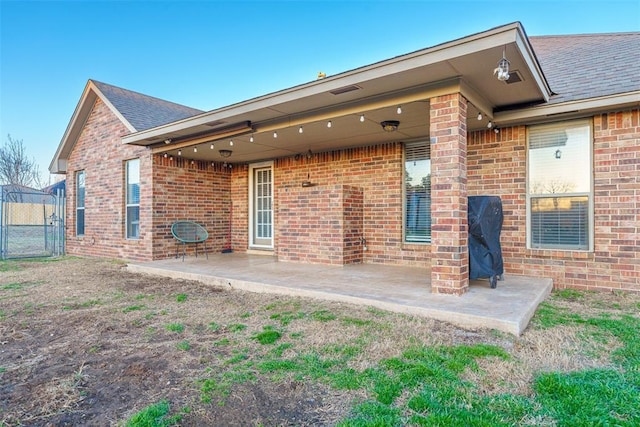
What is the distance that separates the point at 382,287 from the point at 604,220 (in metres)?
3.13

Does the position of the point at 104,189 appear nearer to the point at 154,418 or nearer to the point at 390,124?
the point at 390,124

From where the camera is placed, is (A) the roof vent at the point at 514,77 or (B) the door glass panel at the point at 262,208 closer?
(A) the roof vent at the point at 514,77

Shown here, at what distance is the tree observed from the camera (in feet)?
75.0

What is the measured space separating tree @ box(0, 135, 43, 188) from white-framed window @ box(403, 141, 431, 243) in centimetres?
2599

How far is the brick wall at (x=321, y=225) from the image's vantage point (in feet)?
21.9

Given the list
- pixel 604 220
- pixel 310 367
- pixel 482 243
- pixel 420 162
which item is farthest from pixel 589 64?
pixel 310 367

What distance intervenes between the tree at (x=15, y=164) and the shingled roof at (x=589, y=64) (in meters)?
28.2

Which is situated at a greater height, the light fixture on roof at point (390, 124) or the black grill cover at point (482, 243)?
the light fixture on roof at point (390, 124)

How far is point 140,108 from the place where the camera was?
9.48 meters

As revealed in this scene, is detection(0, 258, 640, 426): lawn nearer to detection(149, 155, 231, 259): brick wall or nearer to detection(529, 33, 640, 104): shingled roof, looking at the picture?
detection(529, 33, 640, 104): shingled roof

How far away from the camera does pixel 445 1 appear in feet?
33.4

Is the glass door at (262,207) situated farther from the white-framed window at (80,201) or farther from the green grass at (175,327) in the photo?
the green grass at (175,327)

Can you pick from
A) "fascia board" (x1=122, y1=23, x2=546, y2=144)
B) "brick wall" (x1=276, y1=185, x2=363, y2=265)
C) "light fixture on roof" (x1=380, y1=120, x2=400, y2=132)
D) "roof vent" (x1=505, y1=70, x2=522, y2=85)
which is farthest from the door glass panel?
"roof vent" (x1=505, y1=70, x2=522, y2=85)

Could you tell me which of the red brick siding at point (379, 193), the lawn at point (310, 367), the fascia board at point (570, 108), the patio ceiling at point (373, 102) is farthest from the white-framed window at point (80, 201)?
the fascia board at point (570, 108)
